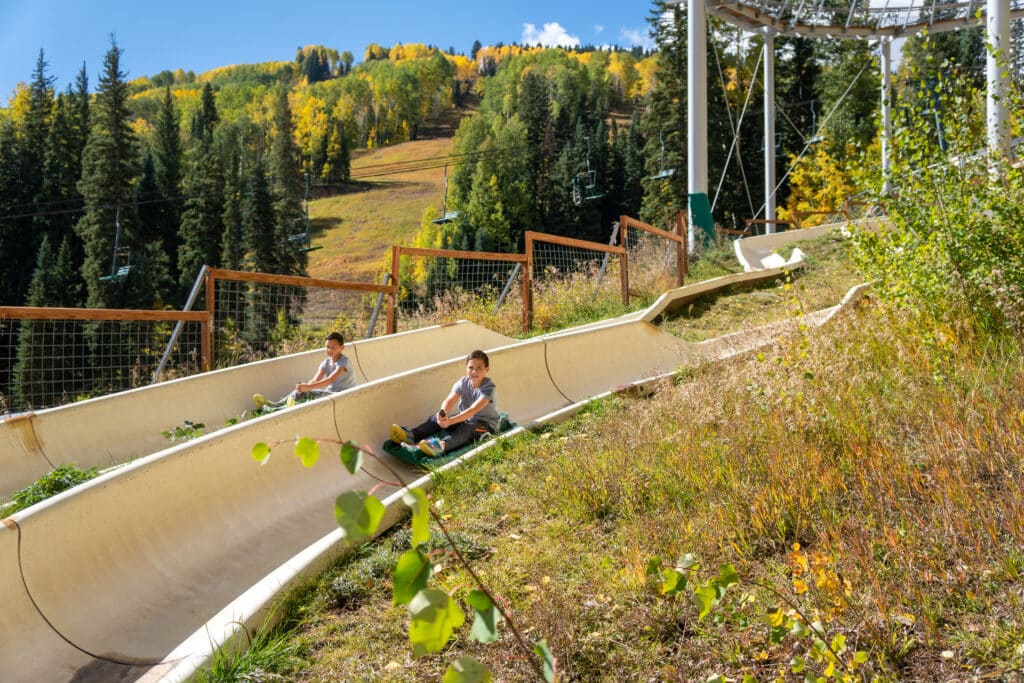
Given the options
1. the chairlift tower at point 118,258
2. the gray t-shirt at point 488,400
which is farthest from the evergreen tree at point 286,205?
the gray t-shirt at point 488,400

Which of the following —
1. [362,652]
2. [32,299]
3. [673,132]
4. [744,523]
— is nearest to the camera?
[362,652]

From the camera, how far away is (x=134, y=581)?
4551 mm

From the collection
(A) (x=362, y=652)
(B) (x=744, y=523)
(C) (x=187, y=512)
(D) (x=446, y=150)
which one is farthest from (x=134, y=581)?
(D) (x=446, y=150)

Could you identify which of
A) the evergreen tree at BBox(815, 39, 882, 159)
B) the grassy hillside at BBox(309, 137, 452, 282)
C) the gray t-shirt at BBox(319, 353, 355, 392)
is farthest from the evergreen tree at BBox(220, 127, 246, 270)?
the gray t-shirt at BBox(319, 353, 355, 392)

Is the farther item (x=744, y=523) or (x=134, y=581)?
(x=134, y=581)

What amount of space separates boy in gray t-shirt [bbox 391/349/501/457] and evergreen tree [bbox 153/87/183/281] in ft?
226

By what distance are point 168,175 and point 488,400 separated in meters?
79.7

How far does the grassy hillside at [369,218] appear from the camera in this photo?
10769 cm

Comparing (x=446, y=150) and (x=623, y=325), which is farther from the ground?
(x=446, y=150)

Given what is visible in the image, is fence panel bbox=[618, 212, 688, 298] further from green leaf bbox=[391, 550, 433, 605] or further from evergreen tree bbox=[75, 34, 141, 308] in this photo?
evergreen tree bbox=[75, 34, 141, 308]

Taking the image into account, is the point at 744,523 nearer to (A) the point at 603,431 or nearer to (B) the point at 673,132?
(A) the point at 603,431

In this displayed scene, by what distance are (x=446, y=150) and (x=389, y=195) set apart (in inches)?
1015

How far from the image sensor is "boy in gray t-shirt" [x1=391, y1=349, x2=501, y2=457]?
23.2 feet

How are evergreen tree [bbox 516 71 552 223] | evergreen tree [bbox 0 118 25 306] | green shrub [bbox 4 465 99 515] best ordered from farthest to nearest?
1. evergreen tree [bbox 516 71 552 223]
2. evergreen tree [bbox 0 118 25 306]
3. green shrub [bbox 4 465 99 515]
